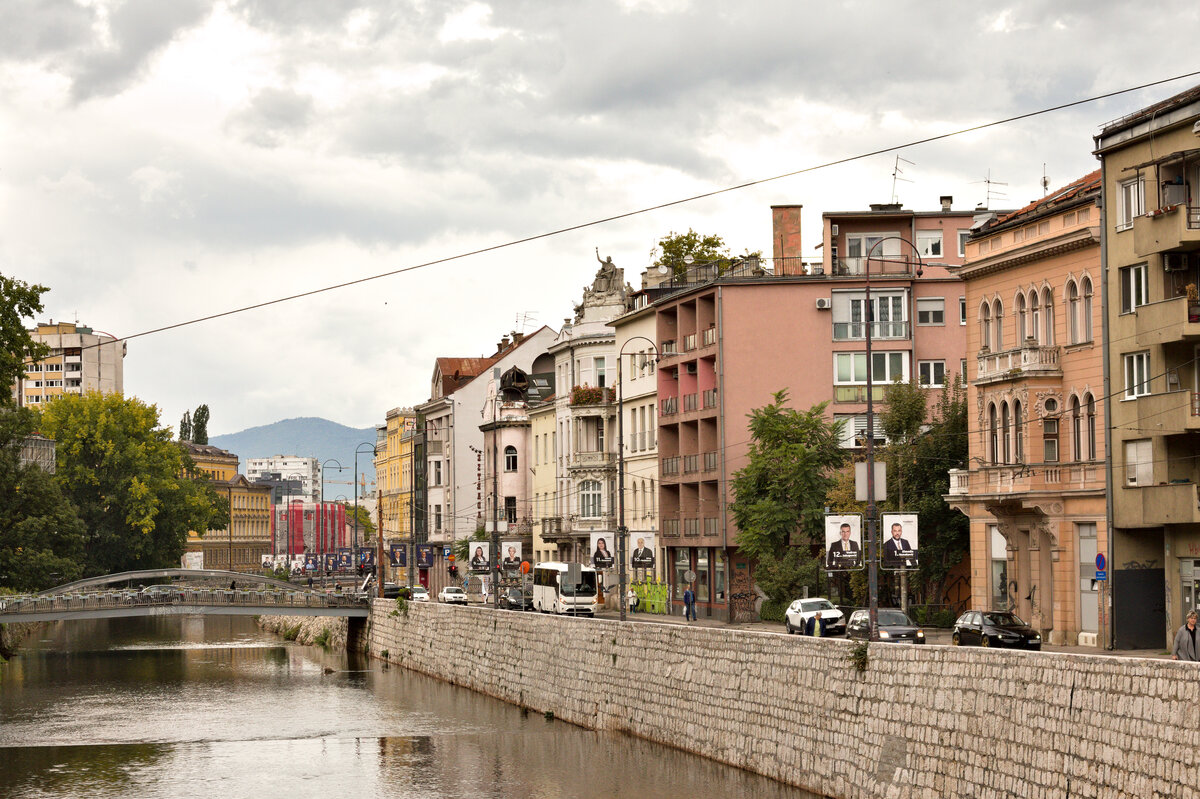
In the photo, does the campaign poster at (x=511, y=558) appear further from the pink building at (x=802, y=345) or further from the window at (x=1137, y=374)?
the window at (x=1137, y=374)

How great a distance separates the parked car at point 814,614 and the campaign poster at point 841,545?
686cm

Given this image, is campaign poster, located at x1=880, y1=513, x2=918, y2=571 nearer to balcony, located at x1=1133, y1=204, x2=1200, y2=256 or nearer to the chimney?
balcony, located at x1=1133, y1=204, x2=1200, y2=256

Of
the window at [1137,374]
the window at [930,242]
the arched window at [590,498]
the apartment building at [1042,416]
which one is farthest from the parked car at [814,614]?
the arched window at [590,498]

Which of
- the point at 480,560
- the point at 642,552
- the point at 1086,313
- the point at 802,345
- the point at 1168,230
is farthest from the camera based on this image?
the point at 480,560

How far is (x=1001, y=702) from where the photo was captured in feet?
80.1

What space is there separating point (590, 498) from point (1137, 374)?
50.1 meters

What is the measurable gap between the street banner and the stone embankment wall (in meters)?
25.2

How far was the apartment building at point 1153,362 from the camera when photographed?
44094 mm

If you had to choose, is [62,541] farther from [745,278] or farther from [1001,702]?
[1001,702]

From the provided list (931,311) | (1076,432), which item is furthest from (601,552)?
(1076,432)

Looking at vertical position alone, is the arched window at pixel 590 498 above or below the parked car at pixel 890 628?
above

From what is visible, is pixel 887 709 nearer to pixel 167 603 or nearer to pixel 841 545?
pixel 841 545

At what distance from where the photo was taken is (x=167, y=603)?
79.7 meters

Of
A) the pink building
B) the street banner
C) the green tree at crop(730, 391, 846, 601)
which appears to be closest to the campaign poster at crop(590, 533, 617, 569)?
the street banner
